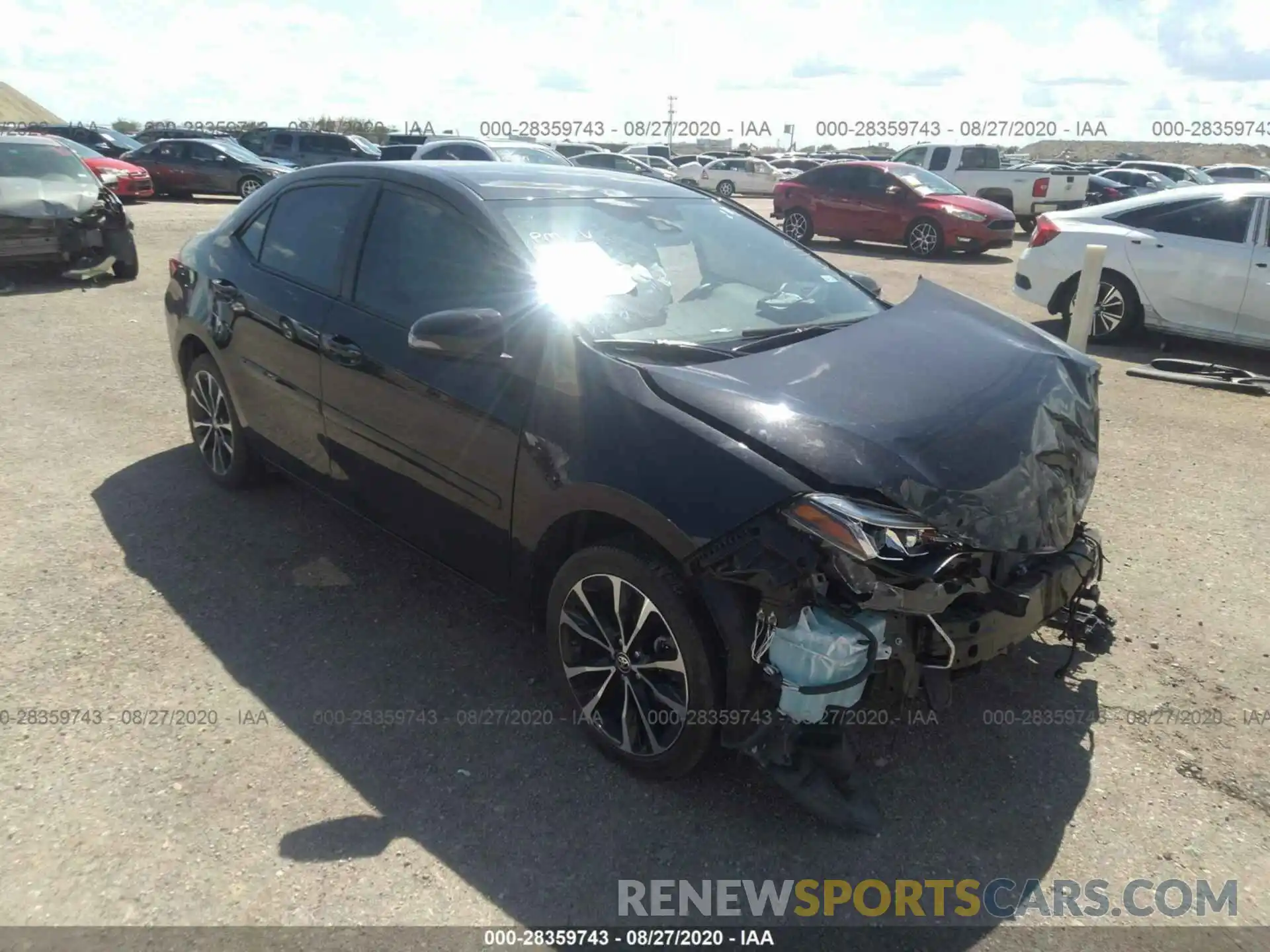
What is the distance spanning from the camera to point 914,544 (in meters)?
2.48

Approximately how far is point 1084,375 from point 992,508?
113 centimetres

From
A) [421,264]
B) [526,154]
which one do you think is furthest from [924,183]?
[421,264]

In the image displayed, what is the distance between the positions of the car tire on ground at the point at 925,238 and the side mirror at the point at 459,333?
46.2 feet

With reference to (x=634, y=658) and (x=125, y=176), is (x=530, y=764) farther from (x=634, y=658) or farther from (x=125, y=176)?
(x=125, y=176)

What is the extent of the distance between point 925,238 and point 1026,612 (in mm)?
14288

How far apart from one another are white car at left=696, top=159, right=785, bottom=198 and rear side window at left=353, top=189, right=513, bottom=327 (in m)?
30.5

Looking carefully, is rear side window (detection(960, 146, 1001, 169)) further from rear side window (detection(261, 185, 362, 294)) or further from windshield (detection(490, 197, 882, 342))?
rear side window (detection(261, 185, 362, 294))

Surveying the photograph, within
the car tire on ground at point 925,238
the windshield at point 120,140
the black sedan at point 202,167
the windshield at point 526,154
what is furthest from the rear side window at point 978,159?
the windshield at point 120,140

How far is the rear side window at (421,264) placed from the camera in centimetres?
336

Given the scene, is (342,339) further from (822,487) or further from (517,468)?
(822,487)

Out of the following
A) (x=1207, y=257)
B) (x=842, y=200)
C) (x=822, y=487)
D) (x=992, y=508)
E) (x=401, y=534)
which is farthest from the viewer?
(x=842, y=200)

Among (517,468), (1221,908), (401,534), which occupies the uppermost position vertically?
(517,468)

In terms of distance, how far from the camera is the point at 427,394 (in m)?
3.34

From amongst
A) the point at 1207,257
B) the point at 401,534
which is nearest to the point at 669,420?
the point at 401,534
